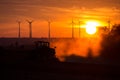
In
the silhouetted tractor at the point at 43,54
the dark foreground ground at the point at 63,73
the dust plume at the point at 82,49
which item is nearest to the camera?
the dark foreground ground at the point at 63,73

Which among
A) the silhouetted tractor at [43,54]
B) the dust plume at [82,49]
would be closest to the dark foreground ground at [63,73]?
the silhouetted tractor at [43,54]

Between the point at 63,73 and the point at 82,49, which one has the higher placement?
the point at 63,73

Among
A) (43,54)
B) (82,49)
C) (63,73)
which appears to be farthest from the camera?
(82,49)

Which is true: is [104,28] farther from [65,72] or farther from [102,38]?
[65,72]

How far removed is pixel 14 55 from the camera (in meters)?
48.5

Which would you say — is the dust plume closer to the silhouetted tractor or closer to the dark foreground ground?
the silhouetted tractor

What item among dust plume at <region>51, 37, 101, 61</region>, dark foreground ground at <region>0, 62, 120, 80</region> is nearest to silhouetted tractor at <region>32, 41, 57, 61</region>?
dark foreground ground at <region>0, 62, 120, 80</region>

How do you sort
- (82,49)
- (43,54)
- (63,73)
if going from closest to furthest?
(63,73), (43,54), (82,49)

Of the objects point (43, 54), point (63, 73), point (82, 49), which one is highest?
point (43, 54)

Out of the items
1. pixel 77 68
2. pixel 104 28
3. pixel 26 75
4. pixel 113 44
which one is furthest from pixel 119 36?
pixel 26 75

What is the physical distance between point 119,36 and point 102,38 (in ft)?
13.3

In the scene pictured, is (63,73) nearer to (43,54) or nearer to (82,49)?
(43,54)

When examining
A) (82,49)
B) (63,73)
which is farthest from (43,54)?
(82,49)

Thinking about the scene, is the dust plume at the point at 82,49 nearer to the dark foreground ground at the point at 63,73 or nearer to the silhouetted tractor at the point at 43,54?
the silhouetted tractor at the point at 43,54
